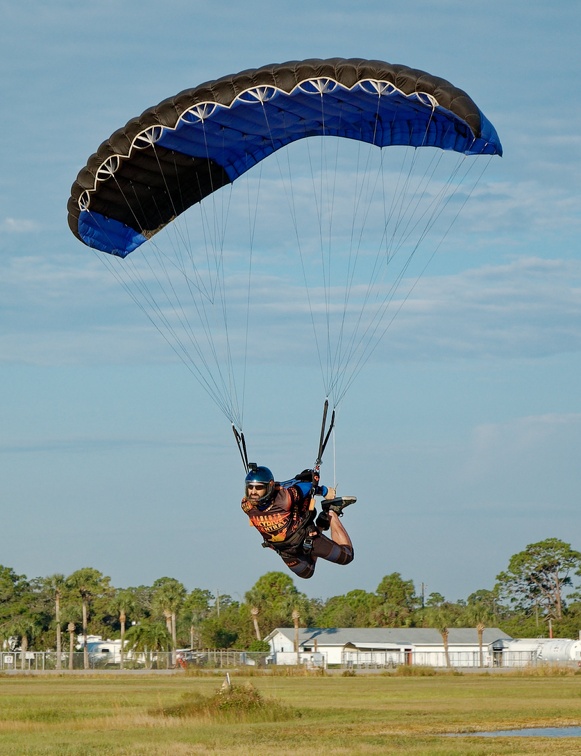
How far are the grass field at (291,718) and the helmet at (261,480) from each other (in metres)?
5.21

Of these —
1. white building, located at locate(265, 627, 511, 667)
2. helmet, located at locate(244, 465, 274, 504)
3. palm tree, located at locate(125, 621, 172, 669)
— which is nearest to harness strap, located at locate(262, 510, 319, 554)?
helmet, located at locate(244, 465, 274, 504)

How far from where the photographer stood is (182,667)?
71.2 metres

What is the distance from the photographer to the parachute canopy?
1789cm

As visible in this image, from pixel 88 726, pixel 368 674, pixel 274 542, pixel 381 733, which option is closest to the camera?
pixel 274 542

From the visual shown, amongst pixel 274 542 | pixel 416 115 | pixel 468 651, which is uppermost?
pixel 416 115

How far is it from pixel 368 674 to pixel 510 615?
56.5m

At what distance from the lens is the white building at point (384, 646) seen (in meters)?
82.3

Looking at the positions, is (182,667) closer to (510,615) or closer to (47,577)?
(47,577)

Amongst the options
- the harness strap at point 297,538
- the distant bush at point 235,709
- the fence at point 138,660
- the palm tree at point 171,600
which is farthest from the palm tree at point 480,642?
the harness strap at point 297,538

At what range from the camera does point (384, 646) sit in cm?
8369

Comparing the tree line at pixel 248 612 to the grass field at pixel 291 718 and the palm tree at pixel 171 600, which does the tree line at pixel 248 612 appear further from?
the grass field at pixel 291 718

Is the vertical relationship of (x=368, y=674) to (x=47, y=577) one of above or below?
below

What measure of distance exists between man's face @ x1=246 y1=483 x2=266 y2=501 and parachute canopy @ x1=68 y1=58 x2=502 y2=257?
615 centimetres

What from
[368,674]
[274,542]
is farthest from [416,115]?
[368,674]
